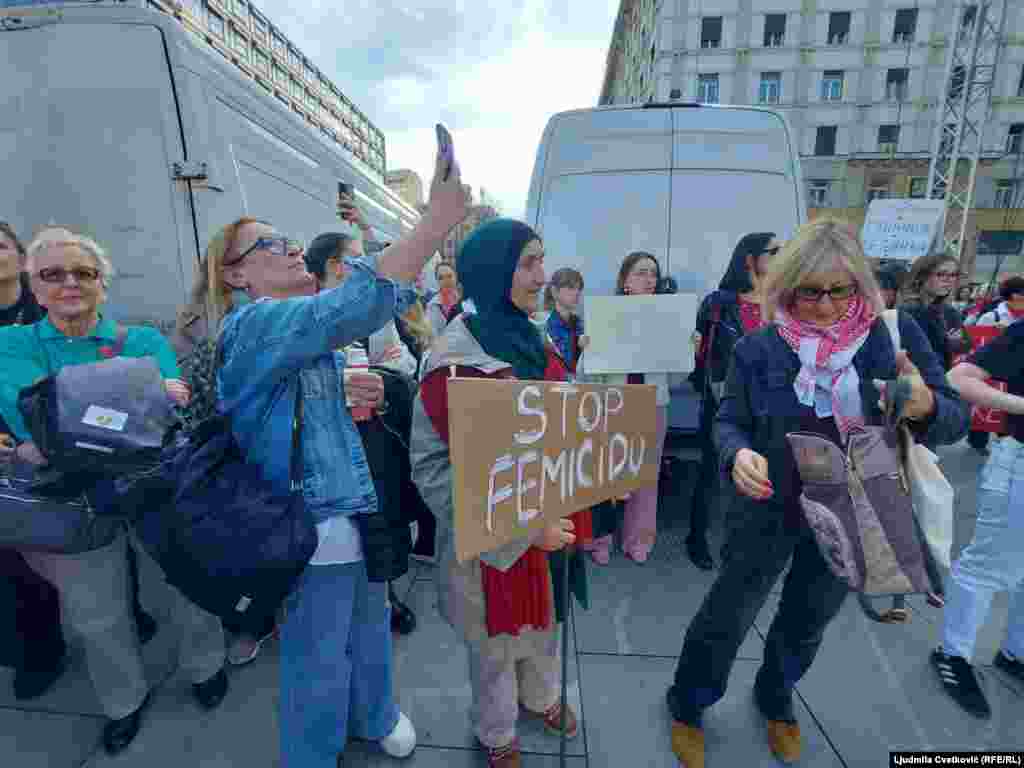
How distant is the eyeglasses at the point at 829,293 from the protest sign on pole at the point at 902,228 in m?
8.59

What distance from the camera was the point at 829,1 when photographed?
28000mm

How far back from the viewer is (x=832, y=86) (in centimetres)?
2902

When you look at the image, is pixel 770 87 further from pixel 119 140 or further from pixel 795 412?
pixel 795 412

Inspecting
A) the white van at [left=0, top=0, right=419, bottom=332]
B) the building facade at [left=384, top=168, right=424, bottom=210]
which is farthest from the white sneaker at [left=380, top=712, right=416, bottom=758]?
the building facade at [left=384, top=168, right=424, bottom=210]

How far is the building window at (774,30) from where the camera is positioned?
28594 mm

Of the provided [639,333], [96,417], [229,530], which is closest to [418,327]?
[639,333]

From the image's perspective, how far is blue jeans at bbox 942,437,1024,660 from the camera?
2025 millimetres

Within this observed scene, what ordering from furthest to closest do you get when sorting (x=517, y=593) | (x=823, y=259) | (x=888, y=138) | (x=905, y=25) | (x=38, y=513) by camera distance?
(x=888, y=138), (x=905, y=25), (x=38, y=513), (x=517, y=593), (x=823, y=259)

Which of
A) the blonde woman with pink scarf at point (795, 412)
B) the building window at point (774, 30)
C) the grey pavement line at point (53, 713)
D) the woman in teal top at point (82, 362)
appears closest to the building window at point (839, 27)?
the building window at point (774, 30)

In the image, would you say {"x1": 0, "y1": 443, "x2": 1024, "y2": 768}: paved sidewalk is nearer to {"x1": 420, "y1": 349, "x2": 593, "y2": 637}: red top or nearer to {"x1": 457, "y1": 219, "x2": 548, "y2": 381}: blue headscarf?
{"x1": 420, "y1": 349, "x2": 593, "y2": 637}: red top

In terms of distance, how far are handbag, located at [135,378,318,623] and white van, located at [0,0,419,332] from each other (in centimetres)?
210

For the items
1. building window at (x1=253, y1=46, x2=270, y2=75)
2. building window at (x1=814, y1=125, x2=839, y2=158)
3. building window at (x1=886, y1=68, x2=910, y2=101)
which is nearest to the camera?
building window at (x1=886, y1=68, x2=910, y2=101)

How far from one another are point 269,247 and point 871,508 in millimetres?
1839

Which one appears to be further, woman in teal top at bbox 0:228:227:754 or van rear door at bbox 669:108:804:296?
van rear door at bbox 669:108:804:296
